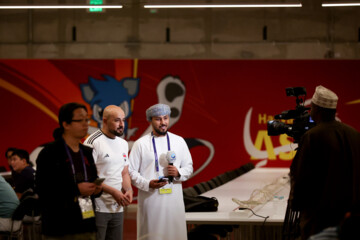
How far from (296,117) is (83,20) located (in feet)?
25.6

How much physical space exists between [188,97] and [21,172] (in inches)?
179

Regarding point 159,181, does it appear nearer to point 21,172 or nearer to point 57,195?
point 57,195

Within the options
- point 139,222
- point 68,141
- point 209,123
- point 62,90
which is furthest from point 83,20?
point 68,141

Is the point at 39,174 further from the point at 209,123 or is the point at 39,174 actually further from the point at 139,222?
the point at 209,123

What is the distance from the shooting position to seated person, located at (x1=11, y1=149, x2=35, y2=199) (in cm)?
593

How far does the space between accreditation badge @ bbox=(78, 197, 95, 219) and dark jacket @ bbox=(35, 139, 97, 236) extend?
4 cm

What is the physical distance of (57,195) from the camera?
2918 mm

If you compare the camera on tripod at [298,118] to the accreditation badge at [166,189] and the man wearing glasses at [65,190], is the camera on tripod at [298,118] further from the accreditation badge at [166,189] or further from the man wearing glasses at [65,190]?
the man wearing glasses at [65,190]

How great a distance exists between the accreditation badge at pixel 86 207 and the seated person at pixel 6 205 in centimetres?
168

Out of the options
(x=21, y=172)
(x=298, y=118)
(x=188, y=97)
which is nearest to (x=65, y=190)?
(x=298, y=118)

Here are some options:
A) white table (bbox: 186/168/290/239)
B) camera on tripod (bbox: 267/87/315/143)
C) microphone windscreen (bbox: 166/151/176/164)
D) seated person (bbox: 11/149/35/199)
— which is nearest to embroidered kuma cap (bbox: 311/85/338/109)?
camera on tripod (bbox: 267/87/315/143)

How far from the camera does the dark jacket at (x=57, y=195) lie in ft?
9.52

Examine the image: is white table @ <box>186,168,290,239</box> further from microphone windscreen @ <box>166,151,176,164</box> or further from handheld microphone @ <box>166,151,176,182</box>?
microphone windscreen @ <box>166,151,176,164</box>

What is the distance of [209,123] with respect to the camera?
9945mm
